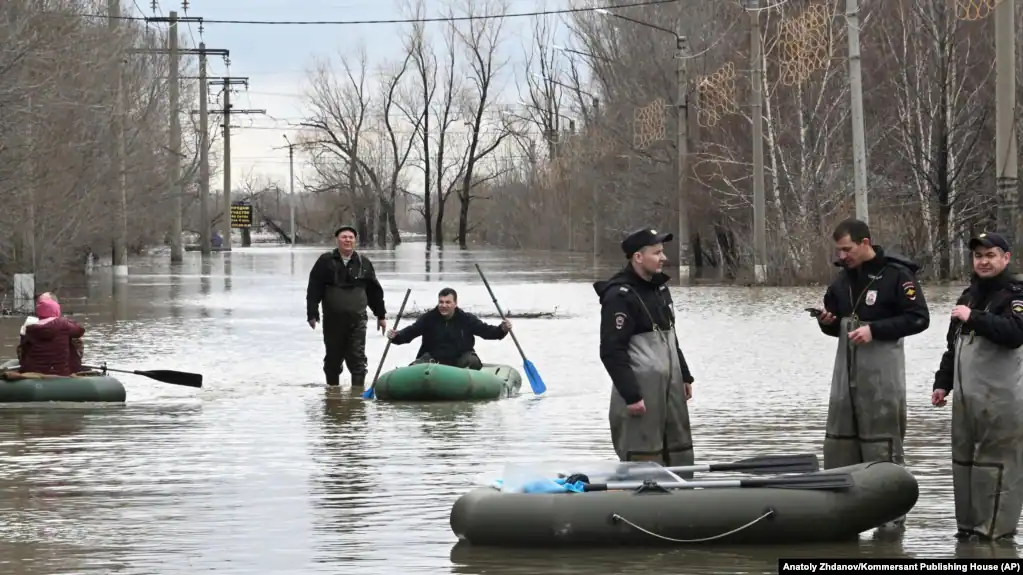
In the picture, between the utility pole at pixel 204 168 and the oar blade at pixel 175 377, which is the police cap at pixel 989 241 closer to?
the oar blade at pixel 175 377

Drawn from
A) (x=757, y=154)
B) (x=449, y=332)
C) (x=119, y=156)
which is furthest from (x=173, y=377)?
(x=119, y=156)

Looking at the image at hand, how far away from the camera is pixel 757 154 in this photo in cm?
4331

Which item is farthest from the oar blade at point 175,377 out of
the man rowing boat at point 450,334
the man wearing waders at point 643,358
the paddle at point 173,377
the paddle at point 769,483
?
the paddle at point 769,483

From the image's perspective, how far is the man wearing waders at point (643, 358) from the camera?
977cm

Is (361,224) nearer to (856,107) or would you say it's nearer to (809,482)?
(856,107)

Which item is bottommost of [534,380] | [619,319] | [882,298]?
[534,380]

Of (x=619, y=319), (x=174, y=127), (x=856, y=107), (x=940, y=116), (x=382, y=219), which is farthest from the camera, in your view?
(x=382, y=219)

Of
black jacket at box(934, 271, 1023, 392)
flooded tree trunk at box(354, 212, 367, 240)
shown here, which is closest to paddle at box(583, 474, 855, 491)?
black jacket at box(934, 271, 1023, 392)

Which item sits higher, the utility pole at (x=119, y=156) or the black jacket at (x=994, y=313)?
the utility pole at (x=119, y=156)

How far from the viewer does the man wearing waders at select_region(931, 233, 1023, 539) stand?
9.09 metres

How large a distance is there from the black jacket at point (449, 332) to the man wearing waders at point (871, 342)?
8.58 m

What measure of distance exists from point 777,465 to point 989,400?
1245mm

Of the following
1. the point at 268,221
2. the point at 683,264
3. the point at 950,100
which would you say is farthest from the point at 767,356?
the point at 268,221

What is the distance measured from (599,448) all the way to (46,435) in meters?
4.80
